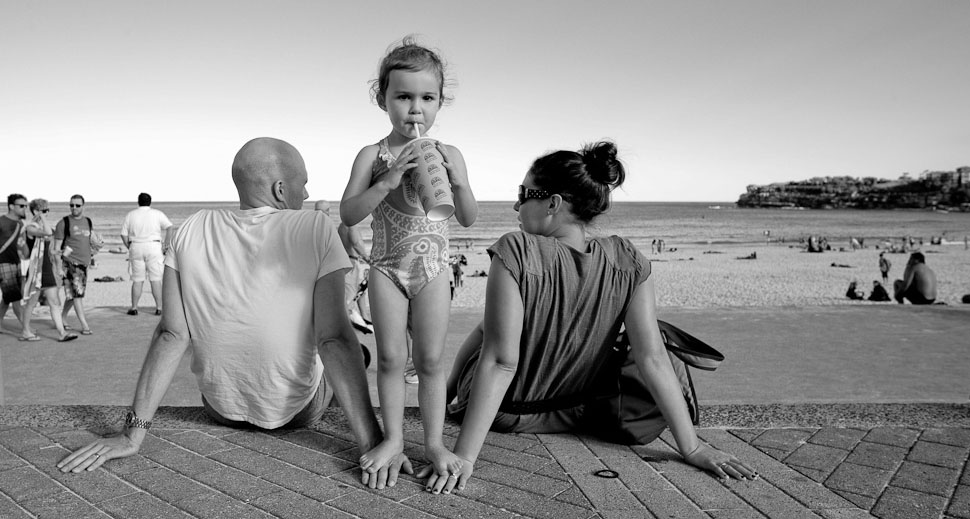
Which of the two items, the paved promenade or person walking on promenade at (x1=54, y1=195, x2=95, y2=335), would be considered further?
person walking on promenade at (x1=54, y1=195, x2=95, y2=335)

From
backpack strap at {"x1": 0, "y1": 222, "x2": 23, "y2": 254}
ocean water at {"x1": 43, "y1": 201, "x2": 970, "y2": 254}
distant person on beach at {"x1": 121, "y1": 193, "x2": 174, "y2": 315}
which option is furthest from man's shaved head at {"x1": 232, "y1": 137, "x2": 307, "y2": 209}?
ocean water at {"x1": 43, "y1": 201, "x2": 970, "y2": 254}

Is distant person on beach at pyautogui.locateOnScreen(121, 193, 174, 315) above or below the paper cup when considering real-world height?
below

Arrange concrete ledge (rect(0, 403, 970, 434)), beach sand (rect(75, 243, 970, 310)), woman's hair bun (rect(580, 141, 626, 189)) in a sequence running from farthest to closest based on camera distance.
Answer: beach sand (rect(75, 243, 970, 310)), concrete ledge (rect(0, 403, 970, 434)), woman's hair bun (rect(580, 141, 626, 189))

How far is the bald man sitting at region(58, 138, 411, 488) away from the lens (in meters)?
2.79

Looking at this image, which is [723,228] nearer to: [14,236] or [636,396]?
[14,236]

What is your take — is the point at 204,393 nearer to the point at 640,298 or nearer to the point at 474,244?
the point at 640,298

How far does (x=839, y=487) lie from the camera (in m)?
2.50

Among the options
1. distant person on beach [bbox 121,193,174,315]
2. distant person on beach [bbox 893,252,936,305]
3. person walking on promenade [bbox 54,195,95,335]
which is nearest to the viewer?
person walking on promenade [bbox 54,195,95,335]

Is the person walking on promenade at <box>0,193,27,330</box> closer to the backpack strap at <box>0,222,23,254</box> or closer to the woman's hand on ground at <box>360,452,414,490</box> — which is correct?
the backpack strap at <box>0,222,23,254</box>

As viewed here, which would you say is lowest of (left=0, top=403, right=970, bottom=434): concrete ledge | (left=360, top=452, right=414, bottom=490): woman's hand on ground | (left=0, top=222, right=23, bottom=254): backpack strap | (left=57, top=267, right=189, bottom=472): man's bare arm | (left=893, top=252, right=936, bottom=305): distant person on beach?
(left=893, top=252, right=936, bottom=305): distant person on beach

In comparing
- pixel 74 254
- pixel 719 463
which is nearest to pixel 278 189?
pixel 719 463

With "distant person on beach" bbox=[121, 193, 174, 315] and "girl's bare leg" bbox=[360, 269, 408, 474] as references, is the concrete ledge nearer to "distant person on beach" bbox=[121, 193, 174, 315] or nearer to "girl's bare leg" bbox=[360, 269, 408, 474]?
"girl's bare leg" bbox=[360, 269, 408, 474]

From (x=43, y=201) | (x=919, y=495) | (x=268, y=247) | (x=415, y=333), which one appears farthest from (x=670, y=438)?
(x=43, y=201)

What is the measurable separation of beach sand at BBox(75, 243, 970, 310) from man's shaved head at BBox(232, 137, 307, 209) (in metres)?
8.22
